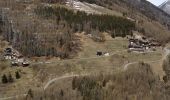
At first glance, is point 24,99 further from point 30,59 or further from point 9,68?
point 30,59

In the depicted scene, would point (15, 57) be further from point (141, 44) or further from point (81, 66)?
point (141, 44)

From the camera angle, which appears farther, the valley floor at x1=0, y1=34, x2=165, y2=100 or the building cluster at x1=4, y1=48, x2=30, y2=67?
Answer: the building cluster at x1=4, y1=48, x2=30, y2=67

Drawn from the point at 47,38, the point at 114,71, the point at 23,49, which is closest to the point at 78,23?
the point at 47,38

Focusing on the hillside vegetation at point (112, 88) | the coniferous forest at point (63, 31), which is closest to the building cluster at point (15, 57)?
the coniferous forest at point (63, 31)

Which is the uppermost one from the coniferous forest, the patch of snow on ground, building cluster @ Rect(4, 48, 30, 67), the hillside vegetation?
the patch of snow on ground

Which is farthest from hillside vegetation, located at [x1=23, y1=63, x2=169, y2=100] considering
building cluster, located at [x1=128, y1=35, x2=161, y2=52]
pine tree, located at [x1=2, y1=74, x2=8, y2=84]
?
building cluster, located at [x1=128, y1=35, x2=161, y2=52]

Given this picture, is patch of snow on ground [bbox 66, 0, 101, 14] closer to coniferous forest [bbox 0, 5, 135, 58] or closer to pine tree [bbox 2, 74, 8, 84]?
coniferous forest [bbox 0, 5, 135, 58]
